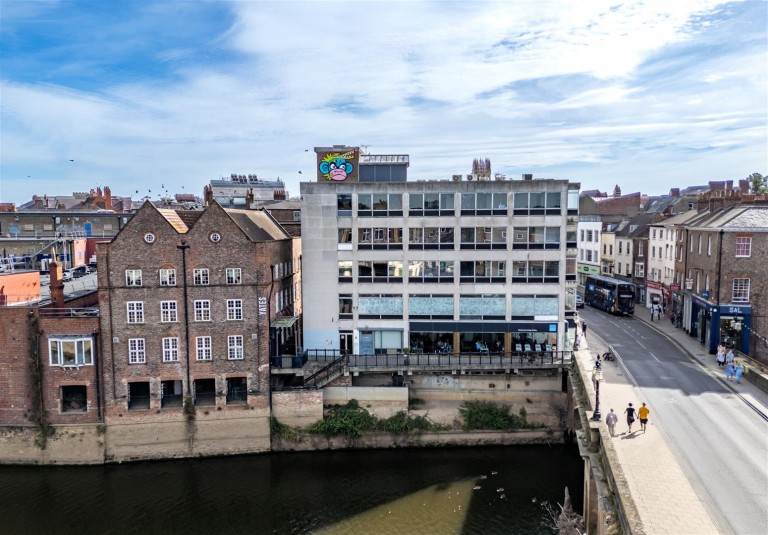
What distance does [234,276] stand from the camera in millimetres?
37281

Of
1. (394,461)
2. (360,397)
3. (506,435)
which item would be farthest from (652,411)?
(360,397)

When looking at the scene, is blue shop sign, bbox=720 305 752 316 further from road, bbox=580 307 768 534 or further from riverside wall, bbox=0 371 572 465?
riverside wall, bbox=0 371 572 465

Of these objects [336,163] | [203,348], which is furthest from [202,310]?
[336,163]

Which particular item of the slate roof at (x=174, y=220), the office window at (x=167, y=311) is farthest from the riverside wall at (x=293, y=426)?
the slate roof at (x=174, y=220)

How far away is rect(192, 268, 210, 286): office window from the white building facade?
7.68 meters

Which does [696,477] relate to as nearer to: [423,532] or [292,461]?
[423,532]

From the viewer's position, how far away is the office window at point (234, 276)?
3725cm

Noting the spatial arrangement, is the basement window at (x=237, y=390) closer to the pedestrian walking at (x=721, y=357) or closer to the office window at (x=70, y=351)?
the office window at (x=70, y=351)

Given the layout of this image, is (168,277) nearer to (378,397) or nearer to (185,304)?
(185,304)

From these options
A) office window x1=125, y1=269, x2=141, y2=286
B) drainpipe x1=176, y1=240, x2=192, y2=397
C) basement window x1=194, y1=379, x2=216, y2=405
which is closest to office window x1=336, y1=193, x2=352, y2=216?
drainpipe x1=176, y1=240, x2=192, y2=397

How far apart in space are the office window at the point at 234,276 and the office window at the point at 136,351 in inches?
268

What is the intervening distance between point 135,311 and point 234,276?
21.8 ft

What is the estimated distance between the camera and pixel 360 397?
129 ft

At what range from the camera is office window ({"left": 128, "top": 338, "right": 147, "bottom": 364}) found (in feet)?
121
